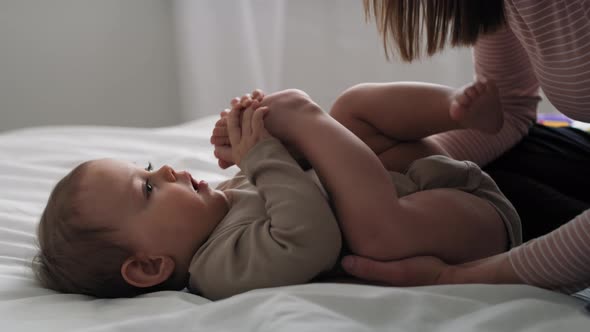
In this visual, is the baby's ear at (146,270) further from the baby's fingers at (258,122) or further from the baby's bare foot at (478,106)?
the baby's bare foot at (478,106)

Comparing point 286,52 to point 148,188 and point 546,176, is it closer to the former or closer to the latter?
point 546,176

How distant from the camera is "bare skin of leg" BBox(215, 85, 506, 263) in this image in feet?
2.62

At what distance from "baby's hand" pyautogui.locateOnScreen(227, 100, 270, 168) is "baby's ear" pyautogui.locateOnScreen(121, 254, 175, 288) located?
16cm

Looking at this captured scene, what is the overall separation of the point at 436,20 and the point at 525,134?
38 cm

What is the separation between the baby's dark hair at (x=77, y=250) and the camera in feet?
2.67

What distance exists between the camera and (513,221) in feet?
2.93

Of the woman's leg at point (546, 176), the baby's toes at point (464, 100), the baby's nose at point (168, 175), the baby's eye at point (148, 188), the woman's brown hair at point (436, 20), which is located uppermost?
the woman's brown hair at point (436, 20)

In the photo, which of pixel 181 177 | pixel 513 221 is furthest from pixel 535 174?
pixel 181 177

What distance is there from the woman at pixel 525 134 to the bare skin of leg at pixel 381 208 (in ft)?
0.10

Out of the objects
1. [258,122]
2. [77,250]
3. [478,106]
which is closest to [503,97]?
[478,106]

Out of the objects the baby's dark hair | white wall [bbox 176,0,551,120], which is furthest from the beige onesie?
white wall [bbox 176,0,551,120]

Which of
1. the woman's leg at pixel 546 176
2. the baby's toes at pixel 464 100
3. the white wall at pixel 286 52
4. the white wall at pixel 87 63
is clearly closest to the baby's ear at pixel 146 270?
the baby's toes at pixel 464 100

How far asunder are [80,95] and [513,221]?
184cm

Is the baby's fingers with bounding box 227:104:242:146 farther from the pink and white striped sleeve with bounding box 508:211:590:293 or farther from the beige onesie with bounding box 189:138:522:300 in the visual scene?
the pink and white striped sleeve with bounding box 508:211:590:293
